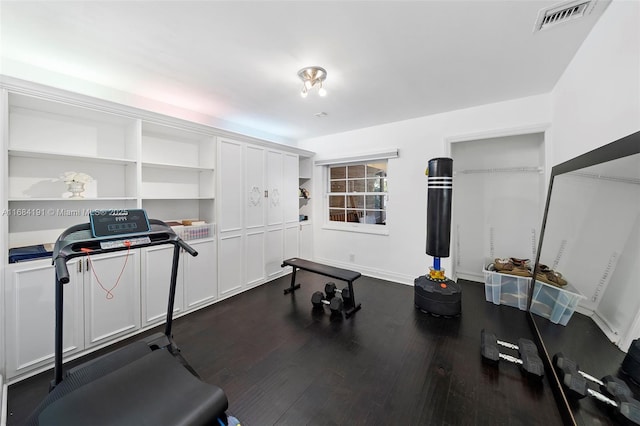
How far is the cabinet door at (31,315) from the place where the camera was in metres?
1.90

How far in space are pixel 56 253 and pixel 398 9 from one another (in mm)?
2617

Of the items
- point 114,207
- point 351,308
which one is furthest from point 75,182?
point 351,308

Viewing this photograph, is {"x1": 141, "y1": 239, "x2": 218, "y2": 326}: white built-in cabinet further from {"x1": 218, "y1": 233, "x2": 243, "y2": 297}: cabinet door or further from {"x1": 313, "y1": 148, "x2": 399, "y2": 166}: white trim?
{"x1": 313, "y1": 148, "x2": 399, "y2": 166}: white trim

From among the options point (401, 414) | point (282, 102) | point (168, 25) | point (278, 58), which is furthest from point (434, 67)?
point (401, 414)

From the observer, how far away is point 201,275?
3123 millimetres

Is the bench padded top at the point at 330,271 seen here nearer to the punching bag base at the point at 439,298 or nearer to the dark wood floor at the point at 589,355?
the punching bag base at the point at 439,298

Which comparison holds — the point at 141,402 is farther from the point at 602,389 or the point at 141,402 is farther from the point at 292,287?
the point at 292,287

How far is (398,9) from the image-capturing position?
1.64 metres

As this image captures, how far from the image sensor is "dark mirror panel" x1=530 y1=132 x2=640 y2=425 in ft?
4.29

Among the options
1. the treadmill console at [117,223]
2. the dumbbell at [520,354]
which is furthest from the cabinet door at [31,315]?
the dumbbell at [520,354]

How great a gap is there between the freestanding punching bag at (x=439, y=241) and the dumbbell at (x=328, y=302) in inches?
39.0

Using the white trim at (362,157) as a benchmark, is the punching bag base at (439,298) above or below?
below

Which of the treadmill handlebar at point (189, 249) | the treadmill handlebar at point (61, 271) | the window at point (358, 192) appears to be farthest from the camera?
the window at point (358, 192)

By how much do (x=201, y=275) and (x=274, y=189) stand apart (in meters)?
1.73
